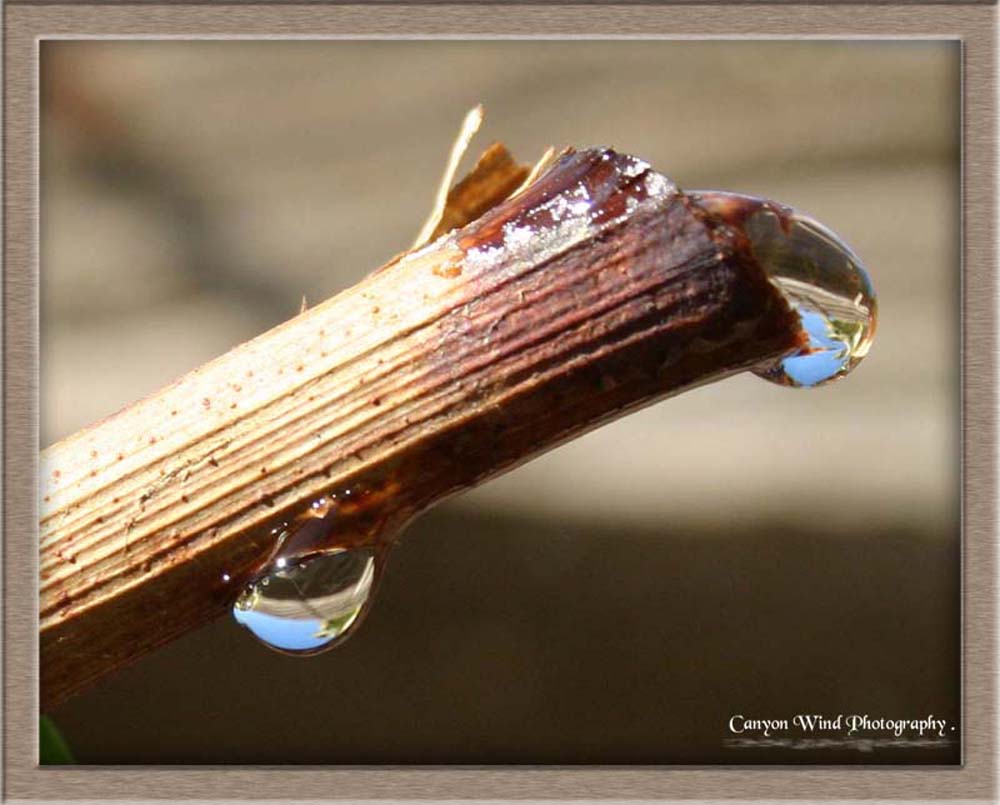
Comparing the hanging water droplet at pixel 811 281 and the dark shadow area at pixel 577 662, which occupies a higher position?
the hanging water droplet at pixel 811 281

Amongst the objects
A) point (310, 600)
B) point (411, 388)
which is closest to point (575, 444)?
point (310, 600)

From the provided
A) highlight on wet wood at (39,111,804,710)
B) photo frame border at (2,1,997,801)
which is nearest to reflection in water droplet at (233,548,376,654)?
highlight on wet wood at (39,111,804,710)

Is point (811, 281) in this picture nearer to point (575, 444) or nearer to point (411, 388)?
point (411, 388)

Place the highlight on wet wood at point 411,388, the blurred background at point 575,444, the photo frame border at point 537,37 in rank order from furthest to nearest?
1. the blurred background at point 575,444
2. the photo frame border at point 537,37
3. the highlight on wet wood at point 411,388

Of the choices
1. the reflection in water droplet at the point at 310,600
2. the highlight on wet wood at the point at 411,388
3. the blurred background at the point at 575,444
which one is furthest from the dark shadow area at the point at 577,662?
the highlight on wet wood at the point at 411,388

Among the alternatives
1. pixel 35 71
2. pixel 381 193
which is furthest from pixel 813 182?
pixel 35 71

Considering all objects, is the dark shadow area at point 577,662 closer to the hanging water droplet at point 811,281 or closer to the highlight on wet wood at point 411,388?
the hanging water droplet at point 811,281
